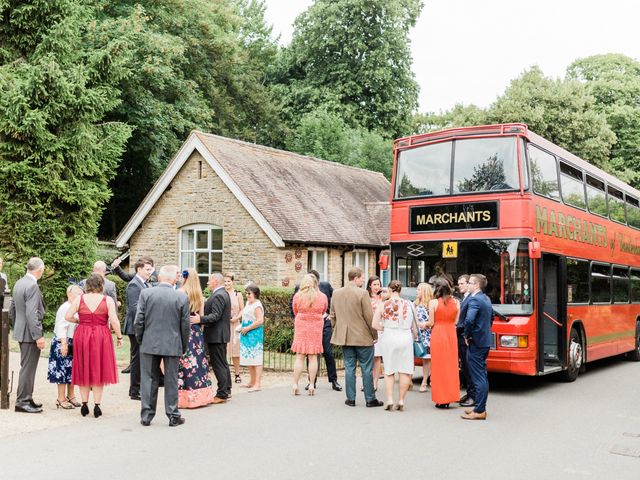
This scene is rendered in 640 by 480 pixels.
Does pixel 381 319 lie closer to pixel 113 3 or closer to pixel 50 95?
pixel 50 95

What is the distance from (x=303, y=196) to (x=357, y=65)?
2164 centimetres

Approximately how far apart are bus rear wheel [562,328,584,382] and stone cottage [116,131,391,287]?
10385 mm

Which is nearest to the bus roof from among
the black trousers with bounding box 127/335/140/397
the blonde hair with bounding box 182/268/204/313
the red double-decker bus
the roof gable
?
the red double-decker bus

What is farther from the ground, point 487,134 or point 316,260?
point 487,134

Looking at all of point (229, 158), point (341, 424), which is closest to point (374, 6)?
point (229, 158)

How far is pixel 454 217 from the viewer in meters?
12.3

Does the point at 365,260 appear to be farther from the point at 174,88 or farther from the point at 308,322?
the point at 308,322

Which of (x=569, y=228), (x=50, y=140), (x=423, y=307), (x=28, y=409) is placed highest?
(x=50, y=140)

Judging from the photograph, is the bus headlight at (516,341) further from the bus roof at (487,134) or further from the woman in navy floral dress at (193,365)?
the woman in navy floral dress at (193,365)

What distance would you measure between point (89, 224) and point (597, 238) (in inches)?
587

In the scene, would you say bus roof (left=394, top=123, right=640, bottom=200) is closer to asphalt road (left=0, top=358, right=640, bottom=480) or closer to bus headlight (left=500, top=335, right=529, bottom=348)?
bus headlight (left=500, top=335, right=529, bottom=348)

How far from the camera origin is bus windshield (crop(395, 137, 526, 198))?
12.0 meters

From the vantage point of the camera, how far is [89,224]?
2169cm

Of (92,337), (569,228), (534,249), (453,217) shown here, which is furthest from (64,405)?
(569,228)
